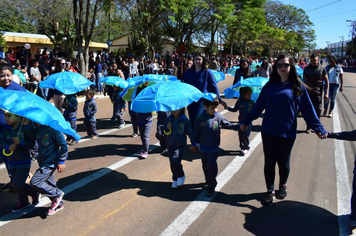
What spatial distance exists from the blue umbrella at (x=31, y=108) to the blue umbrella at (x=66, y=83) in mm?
3146

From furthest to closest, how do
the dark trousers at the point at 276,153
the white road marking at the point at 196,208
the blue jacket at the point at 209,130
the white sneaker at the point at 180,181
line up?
the white sneaker at the point at 180,181 → the blue jacket at the point at 209,130 → the dark trousers at the point at 276,153 → the white road marking at the point at 196,208

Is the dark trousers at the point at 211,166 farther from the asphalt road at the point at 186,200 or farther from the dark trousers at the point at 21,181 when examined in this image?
the dark trousers at the point at 21,181

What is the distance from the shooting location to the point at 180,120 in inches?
180

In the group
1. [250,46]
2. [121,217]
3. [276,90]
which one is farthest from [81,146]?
[250,46]

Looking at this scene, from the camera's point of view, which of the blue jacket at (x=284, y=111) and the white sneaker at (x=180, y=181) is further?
the white sneaker at (x=180, y=181)

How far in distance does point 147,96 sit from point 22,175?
2.01 meters

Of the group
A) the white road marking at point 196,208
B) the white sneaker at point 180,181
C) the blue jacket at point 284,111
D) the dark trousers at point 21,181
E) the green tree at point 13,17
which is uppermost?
the green tree at point 13,17

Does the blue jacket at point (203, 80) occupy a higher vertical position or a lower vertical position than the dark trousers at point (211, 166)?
higher

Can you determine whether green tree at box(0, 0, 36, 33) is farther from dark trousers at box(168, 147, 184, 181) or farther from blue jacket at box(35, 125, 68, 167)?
dark trousers at box(168, 147, 184, 181)

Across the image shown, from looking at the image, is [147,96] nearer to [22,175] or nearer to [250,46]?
[22,175]

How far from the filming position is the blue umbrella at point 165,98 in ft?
12.9

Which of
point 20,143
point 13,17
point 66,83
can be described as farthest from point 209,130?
point 13,17

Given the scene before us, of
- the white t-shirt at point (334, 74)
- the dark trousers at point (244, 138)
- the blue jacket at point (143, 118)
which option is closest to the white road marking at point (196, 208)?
the dark trousers at point (244, 138)

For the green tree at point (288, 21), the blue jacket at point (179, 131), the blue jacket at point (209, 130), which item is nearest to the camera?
the blue jacket at point (209, 130)
